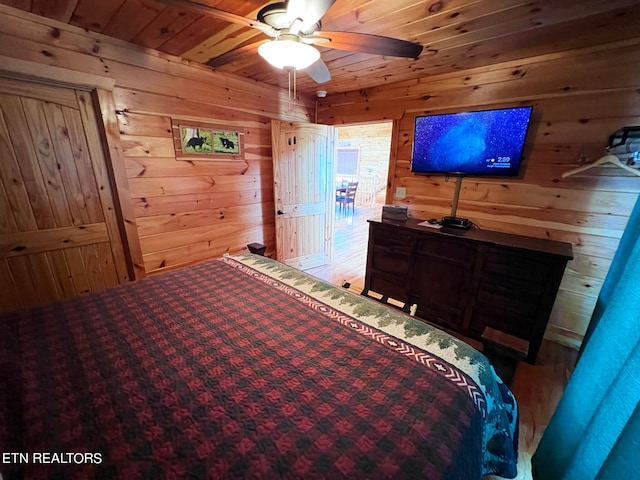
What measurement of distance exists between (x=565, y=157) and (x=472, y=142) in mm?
653

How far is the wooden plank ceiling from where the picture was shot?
1.38 meters

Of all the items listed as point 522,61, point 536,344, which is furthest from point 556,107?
point 536,344

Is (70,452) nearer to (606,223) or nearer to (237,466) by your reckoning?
(237,466)

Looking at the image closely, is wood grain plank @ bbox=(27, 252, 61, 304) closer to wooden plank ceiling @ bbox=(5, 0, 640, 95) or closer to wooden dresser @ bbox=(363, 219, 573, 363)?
wooden plank ceiling @ bbox=(5, 0, 640, 95)

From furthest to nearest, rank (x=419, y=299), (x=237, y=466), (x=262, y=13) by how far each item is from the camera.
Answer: (x=419, y=299)
(x=262, y=13)
(x=237, y=466)

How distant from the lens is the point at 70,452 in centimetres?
64

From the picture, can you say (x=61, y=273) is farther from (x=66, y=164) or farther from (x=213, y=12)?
(x=213, y=12)

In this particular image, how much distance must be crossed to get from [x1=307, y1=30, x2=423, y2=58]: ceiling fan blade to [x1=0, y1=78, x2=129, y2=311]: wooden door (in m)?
1.94

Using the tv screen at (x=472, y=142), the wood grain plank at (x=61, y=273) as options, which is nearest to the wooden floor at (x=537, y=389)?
the tv screen at (x=472, y=142)

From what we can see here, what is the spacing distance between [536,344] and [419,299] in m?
0.87

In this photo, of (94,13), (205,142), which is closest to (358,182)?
(205,142)

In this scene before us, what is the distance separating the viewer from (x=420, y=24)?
154 cm

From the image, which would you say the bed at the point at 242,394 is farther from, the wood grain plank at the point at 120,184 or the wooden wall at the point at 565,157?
the wooden wall at the point at 565,157

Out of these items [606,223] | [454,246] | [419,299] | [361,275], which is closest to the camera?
[606,223]
